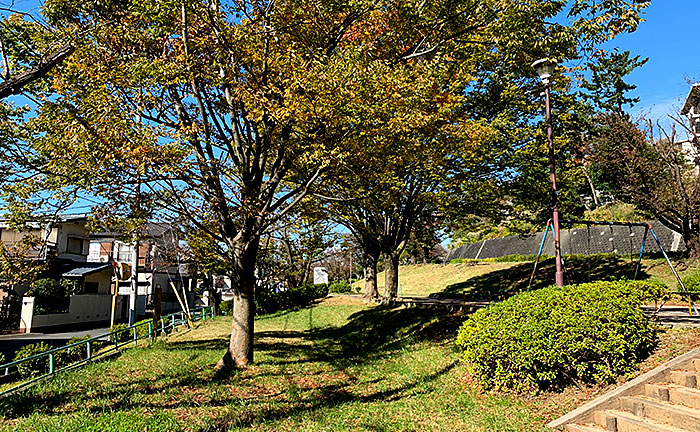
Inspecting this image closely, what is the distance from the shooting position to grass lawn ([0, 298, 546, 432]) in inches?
275

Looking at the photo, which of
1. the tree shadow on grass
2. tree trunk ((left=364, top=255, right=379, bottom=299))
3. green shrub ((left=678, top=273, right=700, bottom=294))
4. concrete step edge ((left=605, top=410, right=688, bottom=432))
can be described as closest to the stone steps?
concrete step edge ((left=605, top=410, right=688, bottom=432))

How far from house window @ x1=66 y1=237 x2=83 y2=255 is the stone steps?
115 ft

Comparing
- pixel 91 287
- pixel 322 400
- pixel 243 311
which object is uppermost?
pixel 91 287

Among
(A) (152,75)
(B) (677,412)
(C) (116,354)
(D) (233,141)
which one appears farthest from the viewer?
(C) (116,354)

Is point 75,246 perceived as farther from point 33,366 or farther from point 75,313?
point 33,366

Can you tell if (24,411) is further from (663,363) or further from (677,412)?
(663,363)

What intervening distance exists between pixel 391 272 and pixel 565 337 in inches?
563

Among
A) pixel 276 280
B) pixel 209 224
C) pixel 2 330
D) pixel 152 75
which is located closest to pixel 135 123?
pixel 152 75

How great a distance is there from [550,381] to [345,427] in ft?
12.3

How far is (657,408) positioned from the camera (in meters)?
5.84

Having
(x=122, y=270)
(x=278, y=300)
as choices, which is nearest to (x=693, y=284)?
(x=122, y=270)

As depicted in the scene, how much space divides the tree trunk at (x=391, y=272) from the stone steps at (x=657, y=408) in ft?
47.3

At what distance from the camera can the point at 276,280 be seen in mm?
37344

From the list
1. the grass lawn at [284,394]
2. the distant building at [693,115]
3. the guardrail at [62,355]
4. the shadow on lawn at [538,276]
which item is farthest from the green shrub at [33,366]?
the distant building at [693,115]
